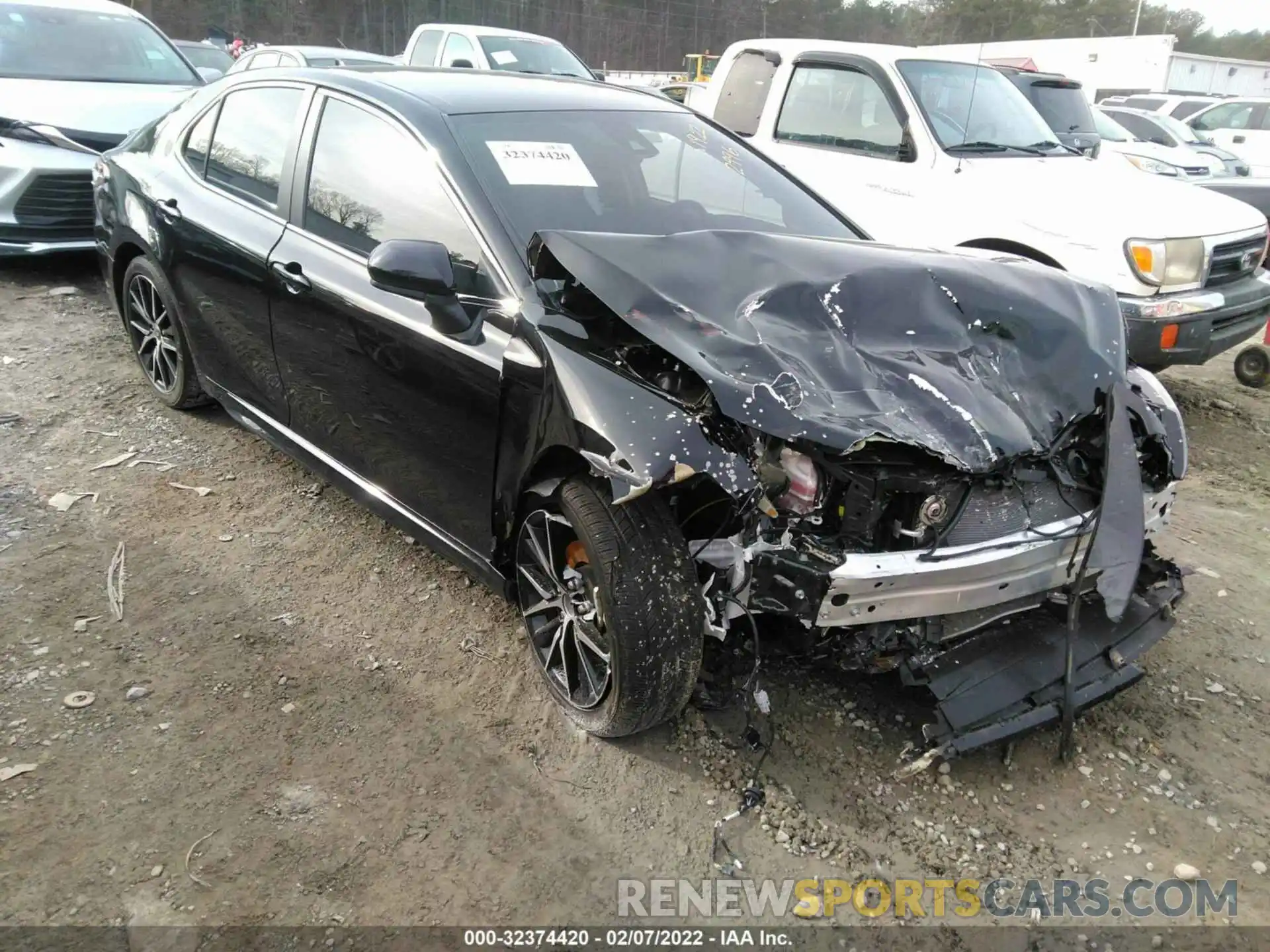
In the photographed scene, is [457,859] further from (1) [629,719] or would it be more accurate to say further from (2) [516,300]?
(2) [516,300]

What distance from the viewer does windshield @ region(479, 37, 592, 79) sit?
1073 centimetres

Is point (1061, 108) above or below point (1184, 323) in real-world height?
above

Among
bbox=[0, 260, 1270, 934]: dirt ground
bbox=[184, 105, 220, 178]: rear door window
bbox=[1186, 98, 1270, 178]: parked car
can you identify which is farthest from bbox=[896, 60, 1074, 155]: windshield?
bbox=[1186, 98, 1270, 178]: parked car

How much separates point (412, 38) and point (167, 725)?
461 inches

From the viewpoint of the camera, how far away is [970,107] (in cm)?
601

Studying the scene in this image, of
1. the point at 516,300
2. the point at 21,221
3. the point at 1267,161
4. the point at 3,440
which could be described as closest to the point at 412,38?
the point at 21,221

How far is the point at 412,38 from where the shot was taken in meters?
12.3

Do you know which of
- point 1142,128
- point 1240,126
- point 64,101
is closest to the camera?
point 64,101

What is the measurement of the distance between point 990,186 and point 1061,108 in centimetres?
327

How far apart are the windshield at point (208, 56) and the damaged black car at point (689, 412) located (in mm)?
13677

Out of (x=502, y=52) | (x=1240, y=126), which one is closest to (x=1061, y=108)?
(x=502, y=52)

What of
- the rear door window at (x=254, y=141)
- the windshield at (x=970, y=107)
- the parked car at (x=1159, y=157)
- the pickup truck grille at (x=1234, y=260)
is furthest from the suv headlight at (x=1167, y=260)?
the parked car at (x=1159, y=157)

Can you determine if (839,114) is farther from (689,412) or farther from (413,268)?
(689,412)

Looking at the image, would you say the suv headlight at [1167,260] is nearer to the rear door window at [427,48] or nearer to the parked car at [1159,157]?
the parked car at [1159,157]
